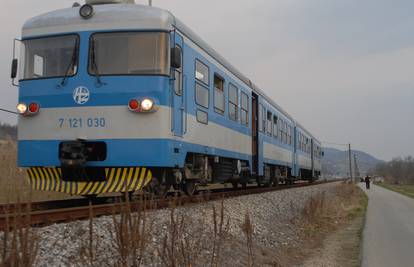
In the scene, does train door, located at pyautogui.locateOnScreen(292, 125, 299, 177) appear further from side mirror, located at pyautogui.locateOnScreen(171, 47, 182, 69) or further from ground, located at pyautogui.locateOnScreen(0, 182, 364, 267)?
side mirror, located at pyautogui.locateOnScreen(171, 47, 182, 69)

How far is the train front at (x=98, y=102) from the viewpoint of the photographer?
828 cm

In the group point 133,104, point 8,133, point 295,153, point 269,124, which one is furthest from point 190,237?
point 8,133

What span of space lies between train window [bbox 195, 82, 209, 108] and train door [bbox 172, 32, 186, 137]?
36.9 inches

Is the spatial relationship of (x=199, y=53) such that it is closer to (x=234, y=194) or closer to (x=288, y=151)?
(x=234, y=194)

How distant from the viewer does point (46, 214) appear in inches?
267

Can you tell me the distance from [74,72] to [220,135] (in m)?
4.01

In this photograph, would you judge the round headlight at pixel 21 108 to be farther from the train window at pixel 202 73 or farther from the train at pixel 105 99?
the train window at pixel 202 73

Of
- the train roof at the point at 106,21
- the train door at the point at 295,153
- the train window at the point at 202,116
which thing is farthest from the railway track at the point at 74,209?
the train door at the point at 295,153

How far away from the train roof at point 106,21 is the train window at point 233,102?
3513 millimetres

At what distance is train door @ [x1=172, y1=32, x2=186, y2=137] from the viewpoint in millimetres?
8758

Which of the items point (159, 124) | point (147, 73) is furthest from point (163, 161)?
point (147, 73)

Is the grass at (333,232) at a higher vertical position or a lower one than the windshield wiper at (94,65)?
lower

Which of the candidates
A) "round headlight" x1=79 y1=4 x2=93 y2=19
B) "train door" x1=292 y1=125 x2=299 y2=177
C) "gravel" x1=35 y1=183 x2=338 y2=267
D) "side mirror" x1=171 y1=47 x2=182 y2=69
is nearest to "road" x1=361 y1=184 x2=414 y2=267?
"gravel" x1=35 y1=183 x2=338 y2=267

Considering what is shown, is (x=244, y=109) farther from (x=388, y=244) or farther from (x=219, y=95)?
(x=388, y=244)
